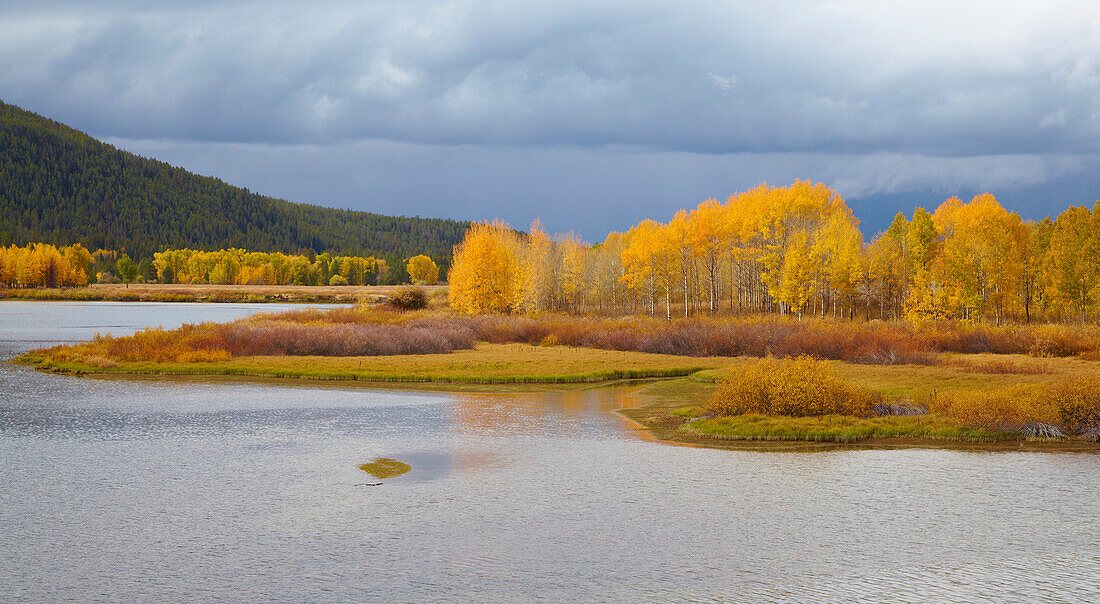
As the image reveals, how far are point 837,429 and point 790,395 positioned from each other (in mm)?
1777

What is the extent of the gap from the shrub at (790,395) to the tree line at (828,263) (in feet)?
137

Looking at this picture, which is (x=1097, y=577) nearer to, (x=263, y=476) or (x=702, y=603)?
(x=702, y=603)

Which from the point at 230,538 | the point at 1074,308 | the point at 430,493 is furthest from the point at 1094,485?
the point at 1074,308

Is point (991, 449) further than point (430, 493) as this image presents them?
Yes

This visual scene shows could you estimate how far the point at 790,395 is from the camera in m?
23.6

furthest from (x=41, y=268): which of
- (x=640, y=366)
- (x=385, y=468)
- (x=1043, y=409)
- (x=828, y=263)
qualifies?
(x=1043, y=409)

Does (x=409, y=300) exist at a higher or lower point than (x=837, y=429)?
higher

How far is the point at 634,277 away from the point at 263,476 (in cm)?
8070

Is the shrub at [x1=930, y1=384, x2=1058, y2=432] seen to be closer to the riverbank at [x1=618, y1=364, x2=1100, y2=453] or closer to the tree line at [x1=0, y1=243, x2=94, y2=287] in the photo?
the riverbank at [x1=618, y1=364, x2=1100, y2=453]

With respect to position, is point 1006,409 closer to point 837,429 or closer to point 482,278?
point 837,429

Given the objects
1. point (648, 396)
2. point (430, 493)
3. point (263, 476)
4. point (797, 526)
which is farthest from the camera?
point (648, 396)

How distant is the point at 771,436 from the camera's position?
22.1 meters

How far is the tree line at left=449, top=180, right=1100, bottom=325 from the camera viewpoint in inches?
2906

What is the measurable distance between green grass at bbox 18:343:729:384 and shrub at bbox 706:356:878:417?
12839 millimetres
